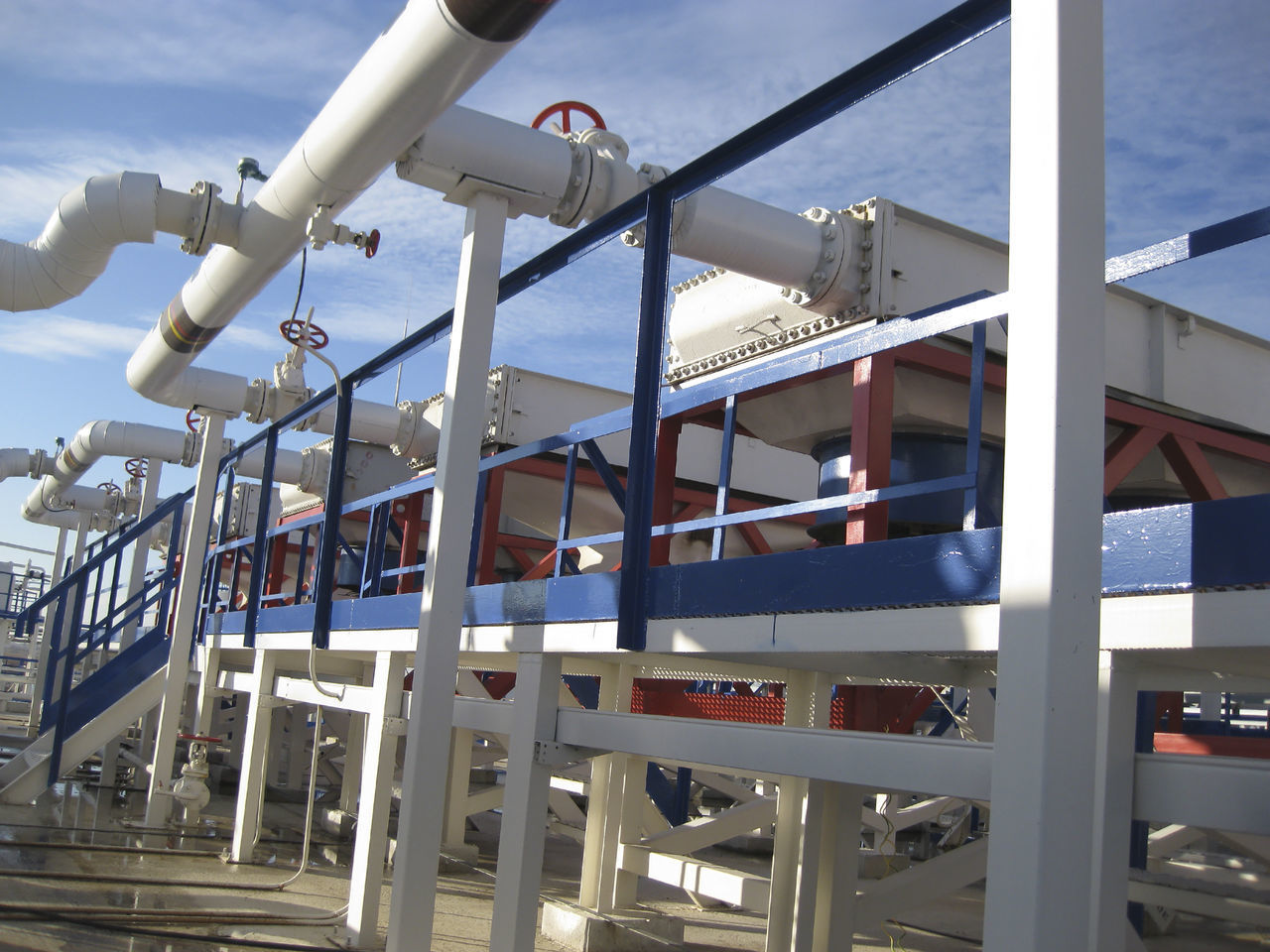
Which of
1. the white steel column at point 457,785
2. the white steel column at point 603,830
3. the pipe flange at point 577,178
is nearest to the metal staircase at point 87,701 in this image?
the white steel column at point 457,785

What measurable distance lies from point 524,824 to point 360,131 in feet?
9.72

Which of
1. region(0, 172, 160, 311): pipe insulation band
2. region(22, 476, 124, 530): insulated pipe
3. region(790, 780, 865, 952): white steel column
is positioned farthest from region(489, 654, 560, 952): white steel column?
region(22, 476, 124, 530): insulated pipe

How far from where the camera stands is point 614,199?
5367 mm

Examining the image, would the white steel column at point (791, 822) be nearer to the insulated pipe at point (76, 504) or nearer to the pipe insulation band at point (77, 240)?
the pipe insulation band at point (77, 240)

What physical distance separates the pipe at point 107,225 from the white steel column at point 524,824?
3.55 m

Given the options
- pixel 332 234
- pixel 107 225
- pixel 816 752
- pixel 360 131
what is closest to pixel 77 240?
pixel 107 225

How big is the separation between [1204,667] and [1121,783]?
0.87 metres

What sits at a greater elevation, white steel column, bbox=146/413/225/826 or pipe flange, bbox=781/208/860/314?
pipe flange, bbox=781/208/860/314

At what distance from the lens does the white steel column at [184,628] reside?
9.73m

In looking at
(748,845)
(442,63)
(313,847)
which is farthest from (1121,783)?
(748,845)

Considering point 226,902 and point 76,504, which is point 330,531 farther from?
point 76,504

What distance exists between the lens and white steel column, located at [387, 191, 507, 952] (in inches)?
193

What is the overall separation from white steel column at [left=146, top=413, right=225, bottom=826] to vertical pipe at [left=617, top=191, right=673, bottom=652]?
22.8ft

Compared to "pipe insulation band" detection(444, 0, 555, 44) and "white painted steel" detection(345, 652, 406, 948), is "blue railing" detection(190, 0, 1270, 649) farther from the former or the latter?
"white painted steel" detection(345, 652, 406, 948)
